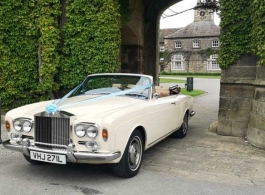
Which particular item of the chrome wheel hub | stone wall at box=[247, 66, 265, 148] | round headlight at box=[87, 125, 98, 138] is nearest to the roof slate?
stone wall at box=[247, 66, 265, 148]

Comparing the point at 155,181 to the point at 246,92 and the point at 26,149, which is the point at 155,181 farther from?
the point at 246,92

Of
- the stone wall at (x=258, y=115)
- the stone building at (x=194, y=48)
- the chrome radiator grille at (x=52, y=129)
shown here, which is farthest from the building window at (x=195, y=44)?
the chrome radiator grille at (x=52, y=129)

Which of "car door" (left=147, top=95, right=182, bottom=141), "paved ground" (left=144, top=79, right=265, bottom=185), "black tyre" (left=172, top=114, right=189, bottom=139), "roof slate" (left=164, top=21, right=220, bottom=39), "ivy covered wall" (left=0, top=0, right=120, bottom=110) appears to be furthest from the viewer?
"roof slate" (left=164, top=21, right=220, bottom=39)

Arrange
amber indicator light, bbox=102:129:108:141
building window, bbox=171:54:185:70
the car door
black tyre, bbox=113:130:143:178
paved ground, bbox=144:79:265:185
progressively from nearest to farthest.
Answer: amber indicator light, bbox=102:129:108:141, black tyre, bbox=113:130:143:178, paved ground, bbox=144:79:265:185, the car door, building window, bbox=171:54:185:70

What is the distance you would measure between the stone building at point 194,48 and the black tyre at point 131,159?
164ft

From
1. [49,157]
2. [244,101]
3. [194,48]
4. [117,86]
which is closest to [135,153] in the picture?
[49,157]

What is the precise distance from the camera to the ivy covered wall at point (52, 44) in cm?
907

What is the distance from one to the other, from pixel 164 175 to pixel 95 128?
4.66 ft

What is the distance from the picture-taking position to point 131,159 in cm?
466

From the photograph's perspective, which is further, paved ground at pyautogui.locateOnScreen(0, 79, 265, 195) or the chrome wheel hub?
the chrome wheel hub

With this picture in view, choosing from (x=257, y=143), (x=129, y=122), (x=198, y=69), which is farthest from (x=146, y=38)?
(x=198, y=69)

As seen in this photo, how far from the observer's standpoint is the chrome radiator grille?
4.25m

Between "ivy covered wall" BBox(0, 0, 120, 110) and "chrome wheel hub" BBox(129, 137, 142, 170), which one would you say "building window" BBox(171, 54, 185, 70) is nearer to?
"ivy covered wall" BBox(0, 0, 120, 110)

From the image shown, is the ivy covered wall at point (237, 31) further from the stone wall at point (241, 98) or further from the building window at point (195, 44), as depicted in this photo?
the building window at point (195, 44)
